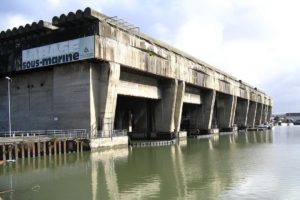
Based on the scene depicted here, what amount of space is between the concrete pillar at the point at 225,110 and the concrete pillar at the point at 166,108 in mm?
44802

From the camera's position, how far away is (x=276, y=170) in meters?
34.5

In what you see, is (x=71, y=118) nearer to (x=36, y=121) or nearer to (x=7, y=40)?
(x=36, y=121)

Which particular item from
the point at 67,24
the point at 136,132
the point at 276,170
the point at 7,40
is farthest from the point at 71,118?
the point at 276,170

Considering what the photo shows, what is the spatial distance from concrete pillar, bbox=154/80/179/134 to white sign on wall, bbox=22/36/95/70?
82.5 feet

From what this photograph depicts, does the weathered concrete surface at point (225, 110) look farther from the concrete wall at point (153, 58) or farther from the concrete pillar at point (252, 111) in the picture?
the concrete pillar at point (252, 111)

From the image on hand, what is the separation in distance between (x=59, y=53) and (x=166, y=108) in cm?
2661

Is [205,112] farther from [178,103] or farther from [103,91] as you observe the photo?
[103,91]

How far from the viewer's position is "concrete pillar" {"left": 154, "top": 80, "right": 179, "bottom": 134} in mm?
77000

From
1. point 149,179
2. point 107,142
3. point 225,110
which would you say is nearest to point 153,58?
point 107,142

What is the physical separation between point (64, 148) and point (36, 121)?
1500 centimetres

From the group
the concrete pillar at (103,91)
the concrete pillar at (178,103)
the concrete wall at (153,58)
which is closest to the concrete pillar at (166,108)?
the concrete pillar at (178,103)

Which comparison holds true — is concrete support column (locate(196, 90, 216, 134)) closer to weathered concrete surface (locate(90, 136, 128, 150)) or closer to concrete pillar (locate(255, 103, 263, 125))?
weathered concrete surface (locate(90, 136, 128, 150))

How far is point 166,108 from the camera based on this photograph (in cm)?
7744

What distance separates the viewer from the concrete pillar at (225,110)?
392 feet
